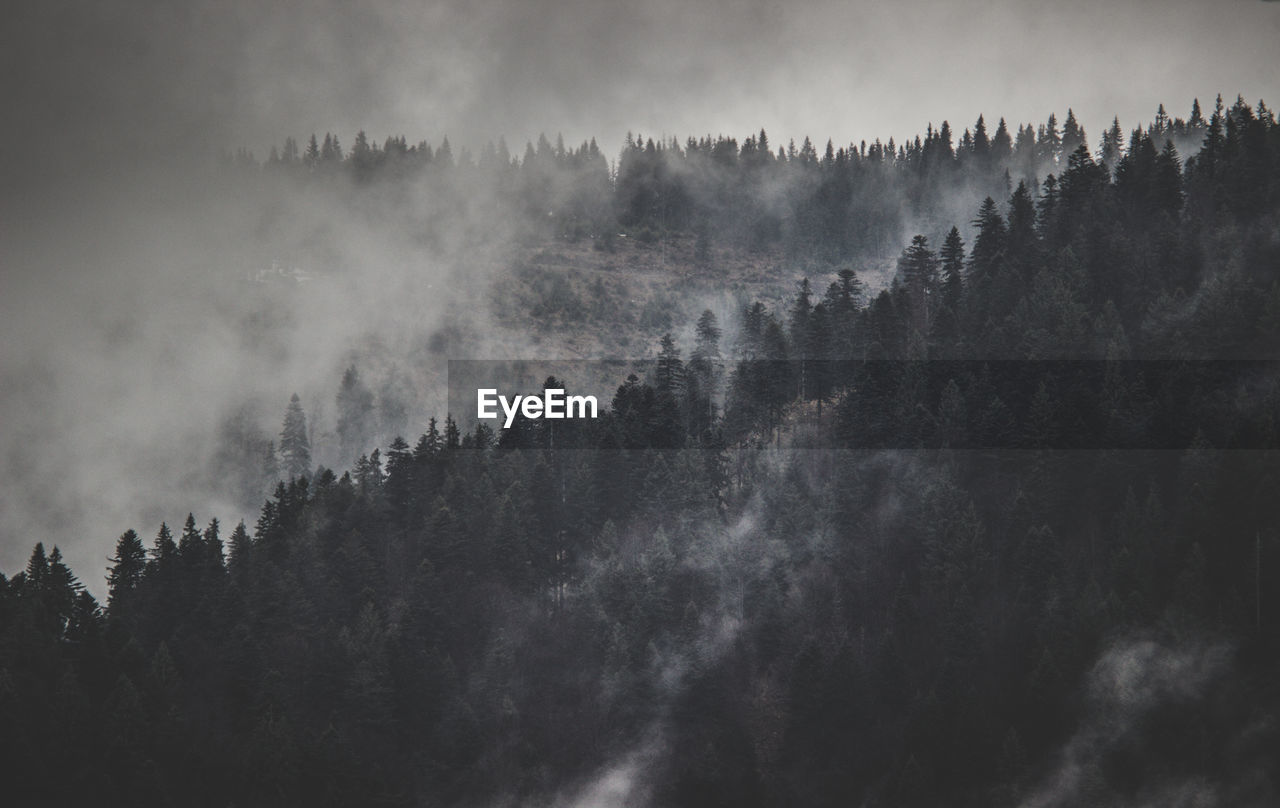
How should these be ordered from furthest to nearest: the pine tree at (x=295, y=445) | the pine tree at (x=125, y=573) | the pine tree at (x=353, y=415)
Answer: the pine tree at (x=353, y=415), the pine tree at (x=295, y=445), the pine tree at (x=125, y=573)

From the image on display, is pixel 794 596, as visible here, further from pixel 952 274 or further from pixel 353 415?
pixel 353 415

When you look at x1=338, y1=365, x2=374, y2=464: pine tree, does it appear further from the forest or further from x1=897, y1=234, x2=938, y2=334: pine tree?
x1=897, y1=234, x2=938, y2=334: pine tree

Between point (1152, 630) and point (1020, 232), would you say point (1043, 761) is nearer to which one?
point (1152, 630)

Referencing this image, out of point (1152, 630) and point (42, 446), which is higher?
point (42, 446)

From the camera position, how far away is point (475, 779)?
10531 cm

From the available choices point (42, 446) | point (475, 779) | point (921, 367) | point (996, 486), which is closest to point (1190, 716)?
point (996, 486)

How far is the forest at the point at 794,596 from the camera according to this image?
92.9 meters

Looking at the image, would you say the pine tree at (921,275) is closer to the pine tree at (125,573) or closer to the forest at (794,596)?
the forest at (794,596)

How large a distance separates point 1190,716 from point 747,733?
117ft

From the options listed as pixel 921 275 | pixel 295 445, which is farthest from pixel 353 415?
pixel 921 275

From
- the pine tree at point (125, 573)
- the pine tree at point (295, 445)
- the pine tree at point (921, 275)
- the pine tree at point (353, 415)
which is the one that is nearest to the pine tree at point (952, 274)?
the pine tree at point (921, 275)

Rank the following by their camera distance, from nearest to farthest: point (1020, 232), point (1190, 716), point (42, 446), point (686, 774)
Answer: point (1190, 716) < point (686, 774) < point (1020, 232) < point (42, 446)

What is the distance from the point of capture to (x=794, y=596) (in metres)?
112

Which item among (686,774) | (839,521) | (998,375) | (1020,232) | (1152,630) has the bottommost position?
(686,774)
